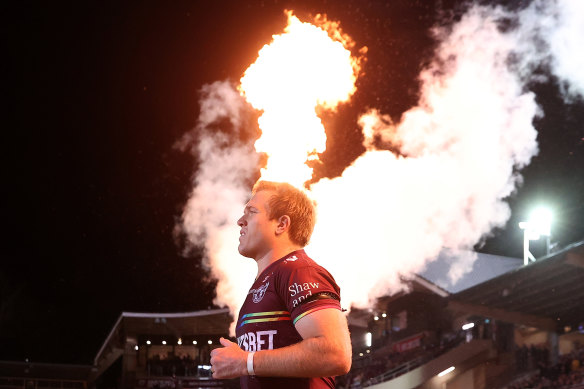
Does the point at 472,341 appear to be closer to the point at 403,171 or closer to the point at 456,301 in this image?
the point at 456,301

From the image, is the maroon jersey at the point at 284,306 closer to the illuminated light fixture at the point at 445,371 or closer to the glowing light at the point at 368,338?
the illuminated light fixture at the point at 445,371

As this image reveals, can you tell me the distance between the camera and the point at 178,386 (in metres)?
32.1

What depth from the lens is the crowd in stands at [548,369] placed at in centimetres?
1941

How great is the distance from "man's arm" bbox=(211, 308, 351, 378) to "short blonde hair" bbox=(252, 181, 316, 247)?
2.35 feet

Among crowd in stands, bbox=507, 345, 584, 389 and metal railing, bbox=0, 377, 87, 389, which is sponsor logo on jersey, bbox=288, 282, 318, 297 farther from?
metal railing, bbox=0, 377, 87, 389

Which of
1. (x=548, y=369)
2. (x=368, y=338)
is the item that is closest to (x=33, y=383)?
(x=368, y=338)

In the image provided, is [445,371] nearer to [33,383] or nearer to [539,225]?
[539,225]

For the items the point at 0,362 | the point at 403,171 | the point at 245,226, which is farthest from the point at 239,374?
the point at 0,362

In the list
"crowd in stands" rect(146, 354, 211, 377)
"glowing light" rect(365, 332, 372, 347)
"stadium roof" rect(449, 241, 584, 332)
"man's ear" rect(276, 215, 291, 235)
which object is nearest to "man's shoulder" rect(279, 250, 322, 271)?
"man's ear" rect(276, 215, 291, 235)

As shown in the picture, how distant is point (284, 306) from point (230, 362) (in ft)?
1.10

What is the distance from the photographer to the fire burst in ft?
46.4

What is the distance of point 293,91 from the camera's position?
14953mm

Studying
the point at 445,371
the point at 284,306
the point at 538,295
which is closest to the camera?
the point at 284,306

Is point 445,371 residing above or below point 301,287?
above
